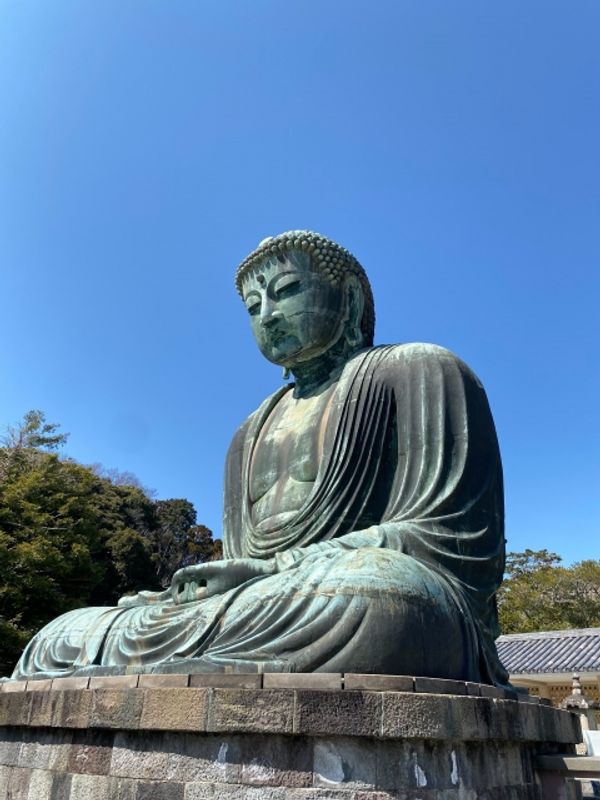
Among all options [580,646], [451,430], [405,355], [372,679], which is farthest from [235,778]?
[580,646]

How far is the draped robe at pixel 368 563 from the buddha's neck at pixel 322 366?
0.47 m

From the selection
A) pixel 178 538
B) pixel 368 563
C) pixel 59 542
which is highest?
pixel 178 538

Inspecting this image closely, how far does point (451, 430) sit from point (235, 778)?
3099 millimetres

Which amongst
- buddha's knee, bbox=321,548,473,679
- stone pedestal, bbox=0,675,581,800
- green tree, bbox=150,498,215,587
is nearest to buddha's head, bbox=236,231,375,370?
buddha's knee, bbox=321,548,473,679

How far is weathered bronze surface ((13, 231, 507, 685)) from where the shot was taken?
Answer: 3869mm

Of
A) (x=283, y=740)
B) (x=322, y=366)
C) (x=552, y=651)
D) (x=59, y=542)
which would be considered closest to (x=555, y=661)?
(x=552, y=651)

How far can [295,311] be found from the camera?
670cm

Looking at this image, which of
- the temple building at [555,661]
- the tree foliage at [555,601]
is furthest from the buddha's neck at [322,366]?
the tree foliage at [555,601]

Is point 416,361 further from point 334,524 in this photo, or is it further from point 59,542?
point 59,542

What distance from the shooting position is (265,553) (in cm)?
573

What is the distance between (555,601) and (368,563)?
27225 mm

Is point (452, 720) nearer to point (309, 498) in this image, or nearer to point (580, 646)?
point (309, 498)

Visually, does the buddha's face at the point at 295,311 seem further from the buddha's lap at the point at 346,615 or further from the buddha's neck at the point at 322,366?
the buddha's lap at the point at 346,615

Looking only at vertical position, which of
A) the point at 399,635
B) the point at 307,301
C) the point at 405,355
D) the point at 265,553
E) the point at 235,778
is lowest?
the point at 235,778
